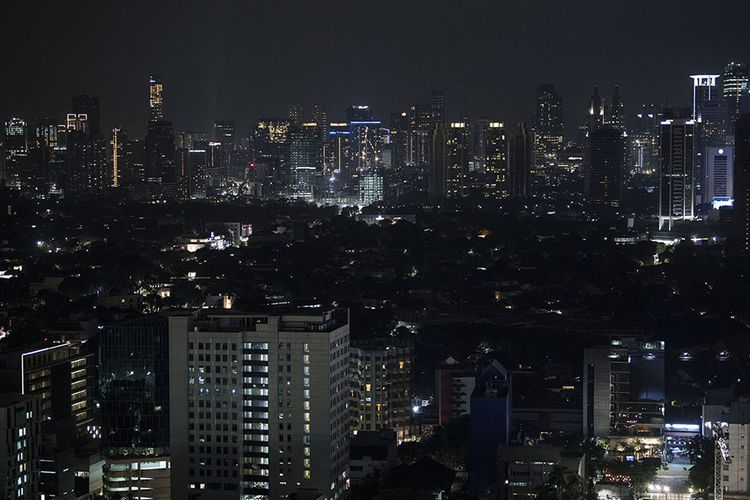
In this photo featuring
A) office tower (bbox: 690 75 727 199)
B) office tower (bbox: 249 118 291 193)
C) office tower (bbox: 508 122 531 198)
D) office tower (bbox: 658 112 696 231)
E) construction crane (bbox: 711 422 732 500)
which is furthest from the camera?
office tower (bbox: 249 118 291 193)

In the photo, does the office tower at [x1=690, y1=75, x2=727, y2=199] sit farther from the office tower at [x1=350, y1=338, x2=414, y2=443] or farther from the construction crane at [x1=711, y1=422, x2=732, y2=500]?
the construction crane at [x1=711, y1=422, x2=732, y2=500]

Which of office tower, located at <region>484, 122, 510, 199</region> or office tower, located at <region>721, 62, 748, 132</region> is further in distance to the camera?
office tower, located at <region>484, 122, 510, 199</region>

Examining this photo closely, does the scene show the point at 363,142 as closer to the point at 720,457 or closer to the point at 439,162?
the point at 439,162

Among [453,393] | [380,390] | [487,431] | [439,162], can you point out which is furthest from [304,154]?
[487,431]

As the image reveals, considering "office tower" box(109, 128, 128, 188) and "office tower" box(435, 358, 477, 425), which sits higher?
"office tower" box(109, 128, 128, 188)

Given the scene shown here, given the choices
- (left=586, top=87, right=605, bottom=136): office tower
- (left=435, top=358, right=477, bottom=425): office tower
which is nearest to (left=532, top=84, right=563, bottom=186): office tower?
(left=586, top=87, right=605, bottom=136): office tower

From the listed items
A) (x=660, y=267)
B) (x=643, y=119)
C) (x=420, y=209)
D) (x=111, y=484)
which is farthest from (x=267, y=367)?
(x=643, y=119)
